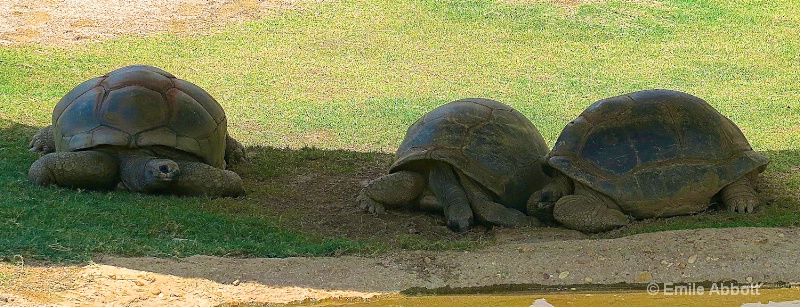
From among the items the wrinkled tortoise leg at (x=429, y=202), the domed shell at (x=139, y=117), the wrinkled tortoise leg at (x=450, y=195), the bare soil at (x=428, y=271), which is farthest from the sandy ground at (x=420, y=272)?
the domed shell at (x=139, y=117)

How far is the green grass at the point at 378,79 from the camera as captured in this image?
6.93 m

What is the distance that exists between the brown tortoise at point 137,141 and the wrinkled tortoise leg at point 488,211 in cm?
180

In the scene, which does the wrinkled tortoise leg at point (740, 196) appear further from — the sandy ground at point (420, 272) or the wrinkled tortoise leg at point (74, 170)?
the wrinkled tortoise leg at point (74, 170)

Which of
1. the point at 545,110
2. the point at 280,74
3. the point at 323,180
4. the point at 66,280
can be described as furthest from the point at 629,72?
the point at 66,280

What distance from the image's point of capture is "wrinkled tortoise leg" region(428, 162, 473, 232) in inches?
291

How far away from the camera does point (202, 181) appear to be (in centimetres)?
796

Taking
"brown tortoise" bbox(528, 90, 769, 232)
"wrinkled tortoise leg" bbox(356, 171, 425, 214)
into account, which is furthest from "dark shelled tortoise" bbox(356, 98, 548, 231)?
"brown tortoise" bbox(528, 90, 769, 232)

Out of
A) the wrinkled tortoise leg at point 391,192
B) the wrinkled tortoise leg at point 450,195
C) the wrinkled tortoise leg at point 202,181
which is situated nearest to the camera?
the wrinkled tortoise leg at point 450,195

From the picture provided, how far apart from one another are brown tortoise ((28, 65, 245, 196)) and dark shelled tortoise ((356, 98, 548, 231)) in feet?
4.25

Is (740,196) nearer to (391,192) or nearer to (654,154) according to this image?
(654,154)

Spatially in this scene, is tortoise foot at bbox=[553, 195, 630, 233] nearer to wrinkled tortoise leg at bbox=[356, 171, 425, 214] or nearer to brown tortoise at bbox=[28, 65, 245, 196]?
wrinkled tortoise leg at bbox=[356, 171, 425, 214]

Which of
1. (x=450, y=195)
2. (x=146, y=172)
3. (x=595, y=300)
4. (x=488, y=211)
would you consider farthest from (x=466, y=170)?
→ (x=146, y=172)

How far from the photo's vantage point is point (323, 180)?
350 inches

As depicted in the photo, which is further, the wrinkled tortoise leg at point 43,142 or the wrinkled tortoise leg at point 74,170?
the wrinkled tortoise leg at point 43,142
